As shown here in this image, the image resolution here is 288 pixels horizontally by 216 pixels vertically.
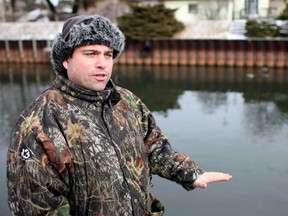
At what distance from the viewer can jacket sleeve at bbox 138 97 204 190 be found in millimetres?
1884

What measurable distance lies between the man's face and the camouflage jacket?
4 centimetres

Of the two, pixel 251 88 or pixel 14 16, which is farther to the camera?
pixel 14 16

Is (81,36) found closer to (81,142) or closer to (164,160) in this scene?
(81,142)

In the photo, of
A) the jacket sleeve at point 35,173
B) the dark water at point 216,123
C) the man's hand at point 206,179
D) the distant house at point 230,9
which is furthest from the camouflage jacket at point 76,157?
the distant house at point 230,9

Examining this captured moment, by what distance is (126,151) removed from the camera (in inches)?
64.2

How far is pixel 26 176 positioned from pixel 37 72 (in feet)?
53.6

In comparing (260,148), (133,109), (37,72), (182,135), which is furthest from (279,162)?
(37,72)

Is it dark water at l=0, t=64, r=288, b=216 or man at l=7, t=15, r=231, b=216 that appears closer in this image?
man at l=7, t=15, r=231, b=216

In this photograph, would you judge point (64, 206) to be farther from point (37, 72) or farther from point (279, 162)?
point (37, 72)

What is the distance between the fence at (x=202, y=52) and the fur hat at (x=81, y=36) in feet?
51.9

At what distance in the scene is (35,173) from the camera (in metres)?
1.41

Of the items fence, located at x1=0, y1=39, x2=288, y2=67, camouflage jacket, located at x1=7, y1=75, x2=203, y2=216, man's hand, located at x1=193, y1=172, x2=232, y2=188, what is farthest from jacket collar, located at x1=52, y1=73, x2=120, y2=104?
fence, located at x1=0, y1=39, x2=288, y2=67

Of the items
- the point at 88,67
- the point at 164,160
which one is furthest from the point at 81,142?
the point at 164,160

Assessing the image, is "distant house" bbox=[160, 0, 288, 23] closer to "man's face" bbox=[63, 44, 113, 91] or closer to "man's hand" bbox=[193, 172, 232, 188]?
"man's hand" bbox=[193, 172, 232, 188]
